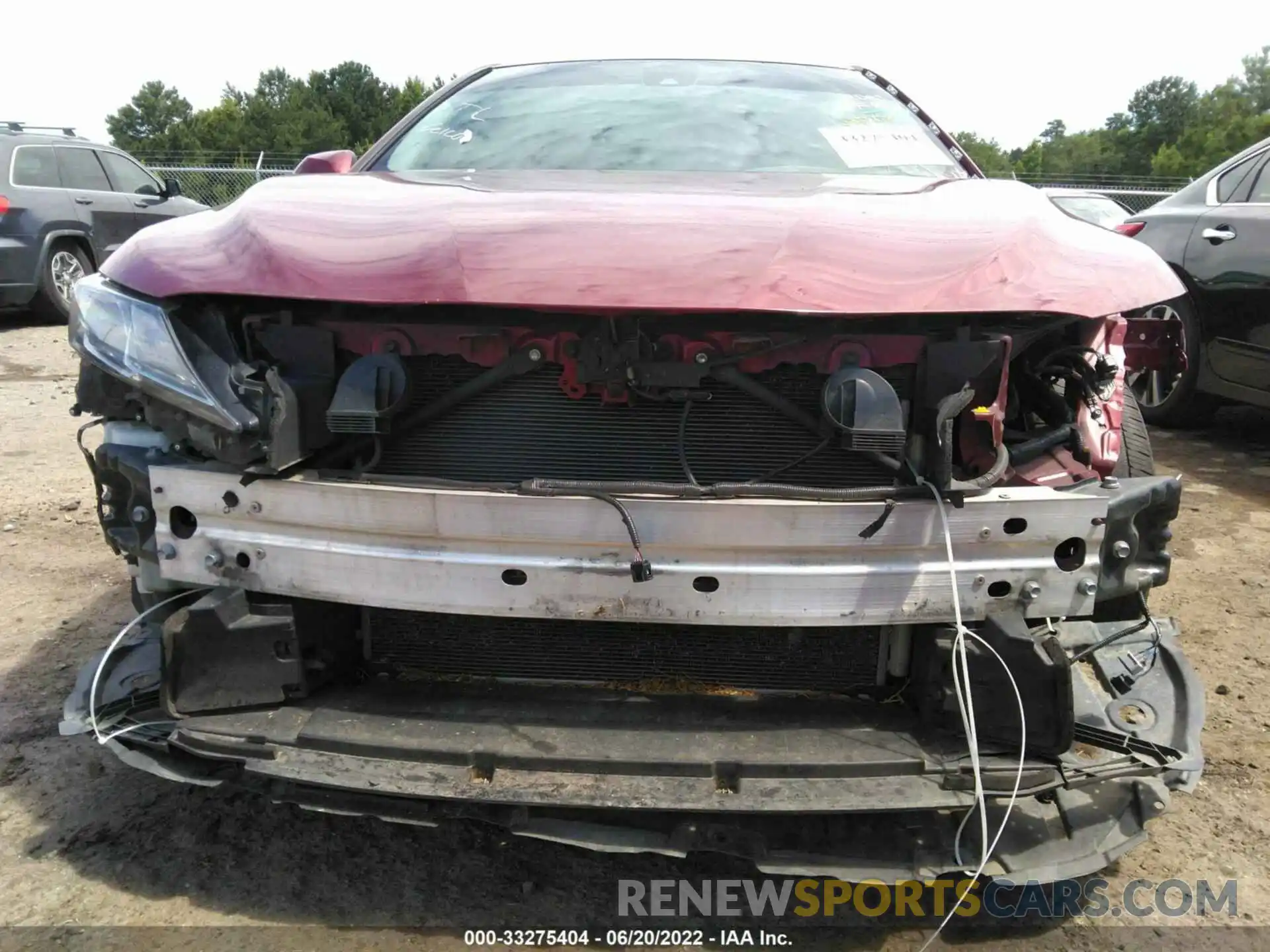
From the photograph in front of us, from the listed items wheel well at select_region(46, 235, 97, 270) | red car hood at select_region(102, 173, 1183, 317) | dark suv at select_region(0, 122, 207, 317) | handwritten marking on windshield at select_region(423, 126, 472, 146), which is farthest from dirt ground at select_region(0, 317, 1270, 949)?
wheel well at select_region(46, 235, 97, 270)

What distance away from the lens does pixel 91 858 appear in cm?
214

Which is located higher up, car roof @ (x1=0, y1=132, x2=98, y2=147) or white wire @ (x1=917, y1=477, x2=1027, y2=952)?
car roof @ (x1=0, y1=132, x2=98, y2=147)

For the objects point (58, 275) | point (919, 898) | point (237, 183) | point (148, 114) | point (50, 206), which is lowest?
point (919, 898)

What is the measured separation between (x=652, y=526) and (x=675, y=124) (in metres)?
1.73

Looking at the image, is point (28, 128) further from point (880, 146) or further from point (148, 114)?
point (148, 114)

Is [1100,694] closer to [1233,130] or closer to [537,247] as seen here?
[537,247]

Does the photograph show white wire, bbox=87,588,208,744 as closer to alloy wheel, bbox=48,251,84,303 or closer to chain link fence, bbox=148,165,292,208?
alloy wheel, bbox=48,251,84,303

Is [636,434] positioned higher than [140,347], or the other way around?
[140,347]

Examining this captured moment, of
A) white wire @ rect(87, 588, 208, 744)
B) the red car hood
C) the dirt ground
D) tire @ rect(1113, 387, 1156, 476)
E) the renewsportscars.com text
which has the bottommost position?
the renewsportscars.com text

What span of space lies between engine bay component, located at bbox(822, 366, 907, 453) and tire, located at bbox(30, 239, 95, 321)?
9279 millimetres

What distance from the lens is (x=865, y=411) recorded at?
183 centimetres

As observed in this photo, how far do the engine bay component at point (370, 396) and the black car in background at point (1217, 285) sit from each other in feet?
12.5

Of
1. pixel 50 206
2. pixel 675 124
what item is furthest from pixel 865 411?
pixel 50 206

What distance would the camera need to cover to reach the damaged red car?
1838 millimetres
